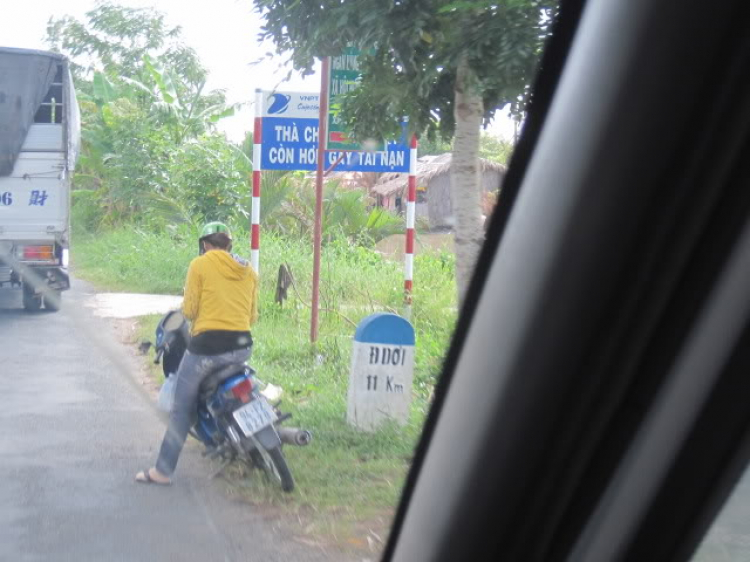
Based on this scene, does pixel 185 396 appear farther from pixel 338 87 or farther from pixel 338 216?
pixel 338 216

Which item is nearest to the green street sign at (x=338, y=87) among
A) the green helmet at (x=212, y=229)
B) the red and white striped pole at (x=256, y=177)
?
the red and white striped pole at (x=256, y=177)

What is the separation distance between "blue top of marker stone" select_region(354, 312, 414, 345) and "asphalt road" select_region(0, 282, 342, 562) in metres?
1.35

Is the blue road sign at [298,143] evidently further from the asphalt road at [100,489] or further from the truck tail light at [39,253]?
the truck tail light at [39,253]

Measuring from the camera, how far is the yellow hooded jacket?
5.77m

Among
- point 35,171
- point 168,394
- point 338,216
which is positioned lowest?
point 168,394

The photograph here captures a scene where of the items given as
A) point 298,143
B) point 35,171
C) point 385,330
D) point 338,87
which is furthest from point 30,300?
point 385,330

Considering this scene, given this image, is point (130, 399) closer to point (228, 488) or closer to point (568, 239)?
point (228, 488)

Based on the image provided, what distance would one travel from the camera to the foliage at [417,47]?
16.4 feet

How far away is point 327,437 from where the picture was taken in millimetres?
6578

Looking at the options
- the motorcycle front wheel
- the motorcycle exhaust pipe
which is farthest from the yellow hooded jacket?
the motorcycle front wheel

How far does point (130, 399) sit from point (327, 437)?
244cm

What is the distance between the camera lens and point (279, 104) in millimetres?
9789

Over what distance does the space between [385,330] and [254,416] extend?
141cm

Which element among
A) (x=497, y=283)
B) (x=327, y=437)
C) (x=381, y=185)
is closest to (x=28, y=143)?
(x=327, y=437)
